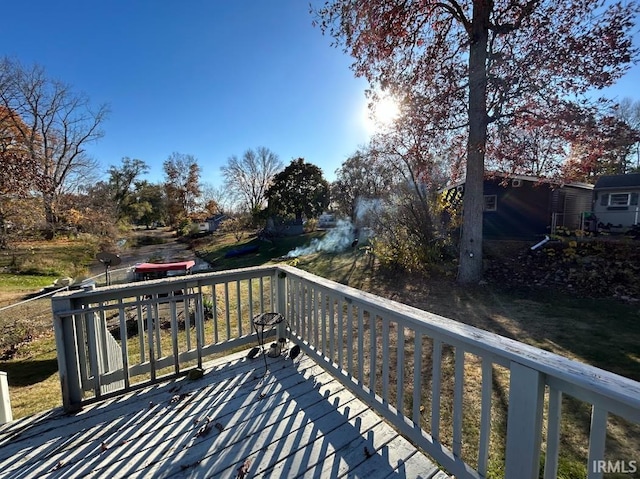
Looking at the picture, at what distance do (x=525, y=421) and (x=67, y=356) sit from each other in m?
2.84

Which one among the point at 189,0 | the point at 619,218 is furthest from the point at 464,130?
the point at 619,218

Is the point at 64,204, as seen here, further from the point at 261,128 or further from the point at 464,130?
the point at 464,130

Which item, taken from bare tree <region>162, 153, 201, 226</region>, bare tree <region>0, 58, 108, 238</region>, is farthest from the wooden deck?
bare tree <region>162, 153, 201, 226</region>

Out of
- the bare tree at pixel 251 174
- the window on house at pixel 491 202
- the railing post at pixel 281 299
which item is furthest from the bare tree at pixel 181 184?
the railing post at pixel 281 299

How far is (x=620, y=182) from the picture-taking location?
12562mm

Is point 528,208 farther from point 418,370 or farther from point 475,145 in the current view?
point 418,370

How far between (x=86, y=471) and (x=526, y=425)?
2.26 meters

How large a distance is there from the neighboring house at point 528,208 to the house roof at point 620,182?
0.54 m

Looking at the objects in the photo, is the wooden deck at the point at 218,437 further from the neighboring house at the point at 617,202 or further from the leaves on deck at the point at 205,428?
the neighboring house at the point at 617,202

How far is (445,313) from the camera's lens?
519cm

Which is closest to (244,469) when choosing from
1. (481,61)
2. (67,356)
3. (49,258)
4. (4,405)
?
(67,356)

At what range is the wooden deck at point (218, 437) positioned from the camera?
1631mm

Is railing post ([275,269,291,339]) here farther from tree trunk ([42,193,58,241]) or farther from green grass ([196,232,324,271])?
tree trunk ([42,193,58,241])

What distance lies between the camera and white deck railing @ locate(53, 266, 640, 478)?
103 centimetres
